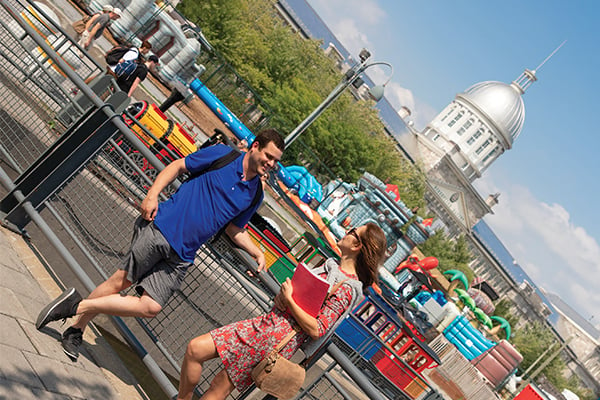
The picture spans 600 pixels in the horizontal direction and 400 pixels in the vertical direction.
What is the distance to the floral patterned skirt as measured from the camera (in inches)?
142

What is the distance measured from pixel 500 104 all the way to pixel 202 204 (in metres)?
116

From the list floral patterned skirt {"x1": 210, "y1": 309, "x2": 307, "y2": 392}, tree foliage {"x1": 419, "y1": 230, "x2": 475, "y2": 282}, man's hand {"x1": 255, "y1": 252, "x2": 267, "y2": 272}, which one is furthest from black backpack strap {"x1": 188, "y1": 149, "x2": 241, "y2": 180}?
tree foliage {"x1": 419, "y1": 230, "x2": 475, "y2": 282}

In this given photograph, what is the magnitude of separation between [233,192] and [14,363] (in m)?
1.71

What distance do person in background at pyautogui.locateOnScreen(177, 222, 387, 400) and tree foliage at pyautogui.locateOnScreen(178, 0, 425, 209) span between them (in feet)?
78.1

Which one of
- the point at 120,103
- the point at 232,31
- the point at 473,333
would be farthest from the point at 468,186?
the point at 120,103

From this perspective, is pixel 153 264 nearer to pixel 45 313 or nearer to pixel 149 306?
pixel 149 306

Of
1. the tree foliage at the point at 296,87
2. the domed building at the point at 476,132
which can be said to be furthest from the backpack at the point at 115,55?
the domed building at the point at 476,132

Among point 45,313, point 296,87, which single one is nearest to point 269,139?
point 45,313

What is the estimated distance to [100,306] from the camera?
3971mm

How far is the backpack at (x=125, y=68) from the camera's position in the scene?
10.1 metres

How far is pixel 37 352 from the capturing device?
12.0 feet

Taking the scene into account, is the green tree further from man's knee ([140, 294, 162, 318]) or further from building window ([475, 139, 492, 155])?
man's knee ([140, 294, 162, 318])

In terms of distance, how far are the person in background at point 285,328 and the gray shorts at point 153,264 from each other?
52 centimetres

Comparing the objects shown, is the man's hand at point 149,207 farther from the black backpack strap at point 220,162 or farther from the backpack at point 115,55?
the backpack at point 115,55
